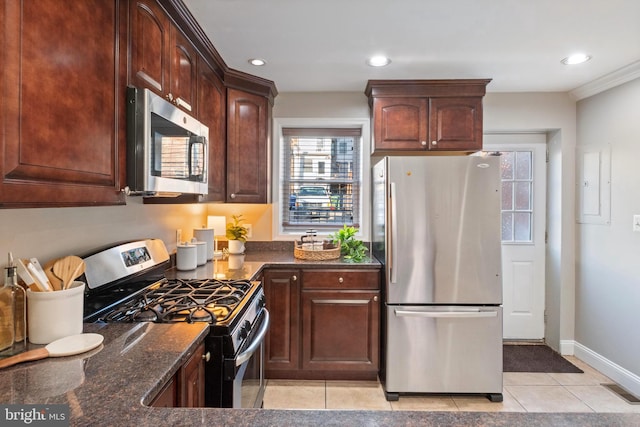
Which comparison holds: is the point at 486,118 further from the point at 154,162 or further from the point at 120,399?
the point at 120,399

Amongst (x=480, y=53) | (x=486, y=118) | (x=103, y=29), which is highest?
(x=480, y=53)

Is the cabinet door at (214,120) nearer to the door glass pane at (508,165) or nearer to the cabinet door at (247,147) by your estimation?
the cabinet door at (247,147)

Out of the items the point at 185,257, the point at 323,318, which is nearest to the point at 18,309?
the point at 185,257

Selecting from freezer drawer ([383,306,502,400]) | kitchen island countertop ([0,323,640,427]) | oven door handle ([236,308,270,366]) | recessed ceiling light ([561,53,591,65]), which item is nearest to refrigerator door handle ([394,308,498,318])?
freezer drawer ([383,306,502,400])

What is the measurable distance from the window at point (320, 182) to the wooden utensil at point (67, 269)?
2.04 m

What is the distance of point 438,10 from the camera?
1804mm

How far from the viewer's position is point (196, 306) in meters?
1.51

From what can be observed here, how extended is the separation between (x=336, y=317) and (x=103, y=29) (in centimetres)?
217

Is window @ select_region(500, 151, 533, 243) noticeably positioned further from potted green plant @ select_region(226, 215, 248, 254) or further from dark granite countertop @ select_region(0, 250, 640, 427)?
dark granite countertop @ select_region(0, 250, 640, 427)

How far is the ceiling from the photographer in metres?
1.79

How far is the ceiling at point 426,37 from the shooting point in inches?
70.4

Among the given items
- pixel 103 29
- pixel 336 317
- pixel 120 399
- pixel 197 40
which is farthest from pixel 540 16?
pixel 120 399

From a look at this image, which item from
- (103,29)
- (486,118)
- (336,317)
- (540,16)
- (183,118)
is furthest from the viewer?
(486,118)

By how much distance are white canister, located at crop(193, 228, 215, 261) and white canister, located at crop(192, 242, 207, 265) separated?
0.12m
